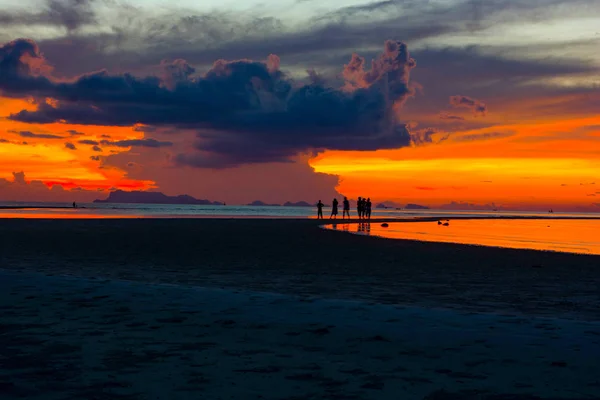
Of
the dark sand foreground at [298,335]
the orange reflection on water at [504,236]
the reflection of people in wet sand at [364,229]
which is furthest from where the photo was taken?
the reflection of people in wet sand at [364,229]

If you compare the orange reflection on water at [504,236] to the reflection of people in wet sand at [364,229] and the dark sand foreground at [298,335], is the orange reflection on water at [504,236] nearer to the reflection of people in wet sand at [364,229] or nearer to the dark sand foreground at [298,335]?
the reflection of people in wet sand at [364,229]

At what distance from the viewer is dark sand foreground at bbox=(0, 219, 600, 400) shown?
285 inches

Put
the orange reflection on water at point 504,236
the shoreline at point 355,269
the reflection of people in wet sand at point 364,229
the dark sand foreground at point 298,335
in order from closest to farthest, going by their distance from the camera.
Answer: the dark sand foreground at point 298,335, the shoreline at point 355,269, the orange reflection on water at point 504,236, the reflection of people in wet sand at point 364,229

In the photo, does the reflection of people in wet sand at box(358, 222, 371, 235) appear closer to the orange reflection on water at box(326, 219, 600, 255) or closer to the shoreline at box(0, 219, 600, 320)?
the orange reflection on water at box(326, 219, 600, 255)

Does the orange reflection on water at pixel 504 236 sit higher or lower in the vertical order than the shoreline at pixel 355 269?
higher

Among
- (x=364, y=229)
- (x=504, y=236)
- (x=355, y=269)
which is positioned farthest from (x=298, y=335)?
(x=364, y=229)

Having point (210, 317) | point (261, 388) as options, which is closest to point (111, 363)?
point (261, 388)

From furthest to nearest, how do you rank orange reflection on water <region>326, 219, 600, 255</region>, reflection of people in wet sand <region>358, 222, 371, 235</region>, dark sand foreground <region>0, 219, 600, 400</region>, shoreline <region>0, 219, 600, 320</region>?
1. reflection of people in wet sand <region>358, 222, 371, 235</region>
2. orange reflection on water <region>326, 219, 600, 255</region>
3. shoreline <region>0, 219, 600, 320</region>
4. dark sand foreground <region>0, 219, 600, 400</region>

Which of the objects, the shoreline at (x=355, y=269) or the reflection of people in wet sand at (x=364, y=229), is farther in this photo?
the reflection of people in wet sand at (x=364, y=229)

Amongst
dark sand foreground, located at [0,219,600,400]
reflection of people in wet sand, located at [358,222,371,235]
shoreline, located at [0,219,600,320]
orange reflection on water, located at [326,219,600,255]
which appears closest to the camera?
dark sand foreground, located at [0,219,600,400]

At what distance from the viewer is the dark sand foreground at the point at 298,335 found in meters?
7.23

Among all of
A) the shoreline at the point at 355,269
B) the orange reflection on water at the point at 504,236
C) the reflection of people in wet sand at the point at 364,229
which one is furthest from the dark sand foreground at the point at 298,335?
the reflection of people in wet sand at the point at 364,229

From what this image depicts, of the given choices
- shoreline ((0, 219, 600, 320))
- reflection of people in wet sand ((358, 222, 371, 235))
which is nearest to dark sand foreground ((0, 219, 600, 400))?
shoreline ((0, 219, 600, 320))

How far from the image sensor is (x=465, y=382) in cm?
745
